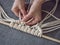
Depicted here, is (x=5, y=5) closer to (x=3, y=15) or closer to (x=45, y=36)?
(x=3, y=15)

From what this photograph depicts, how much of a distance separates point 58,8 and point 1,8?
32 cm

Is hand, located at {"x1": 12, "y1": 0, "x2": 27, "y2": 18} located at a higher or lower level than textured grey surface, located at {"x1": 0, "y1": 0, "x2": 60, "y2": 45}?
higher

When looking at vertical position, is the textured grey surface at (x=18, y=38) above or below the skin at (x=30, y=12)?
below

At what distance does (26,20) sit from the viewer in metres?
0.83

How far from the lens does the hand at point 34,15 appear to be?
794 mm

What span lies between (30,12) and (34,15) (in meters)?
0.03

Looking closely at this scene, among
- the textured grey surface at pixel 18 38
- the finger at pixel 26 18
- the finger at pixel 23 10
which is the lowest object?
the textured grey surface at pixel 18 38

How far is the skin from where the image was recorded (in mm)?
797

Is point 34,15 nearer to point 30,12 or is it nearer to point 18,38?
point 30,12

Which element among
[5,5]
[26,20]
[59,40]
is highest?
[5,5]

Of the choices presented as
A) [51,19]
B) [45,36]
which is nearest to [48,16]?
[51,19]

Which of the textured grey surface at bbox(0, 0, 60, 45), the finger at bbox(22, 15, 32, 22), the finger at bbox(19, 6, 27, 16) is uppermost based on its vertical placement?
the finger at bbox(19, 6, 27, 16)

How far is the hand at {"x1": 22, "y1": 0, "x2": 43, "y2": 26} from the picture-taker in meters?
0.79

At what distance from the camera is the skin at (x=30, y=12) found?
797 millimetres
